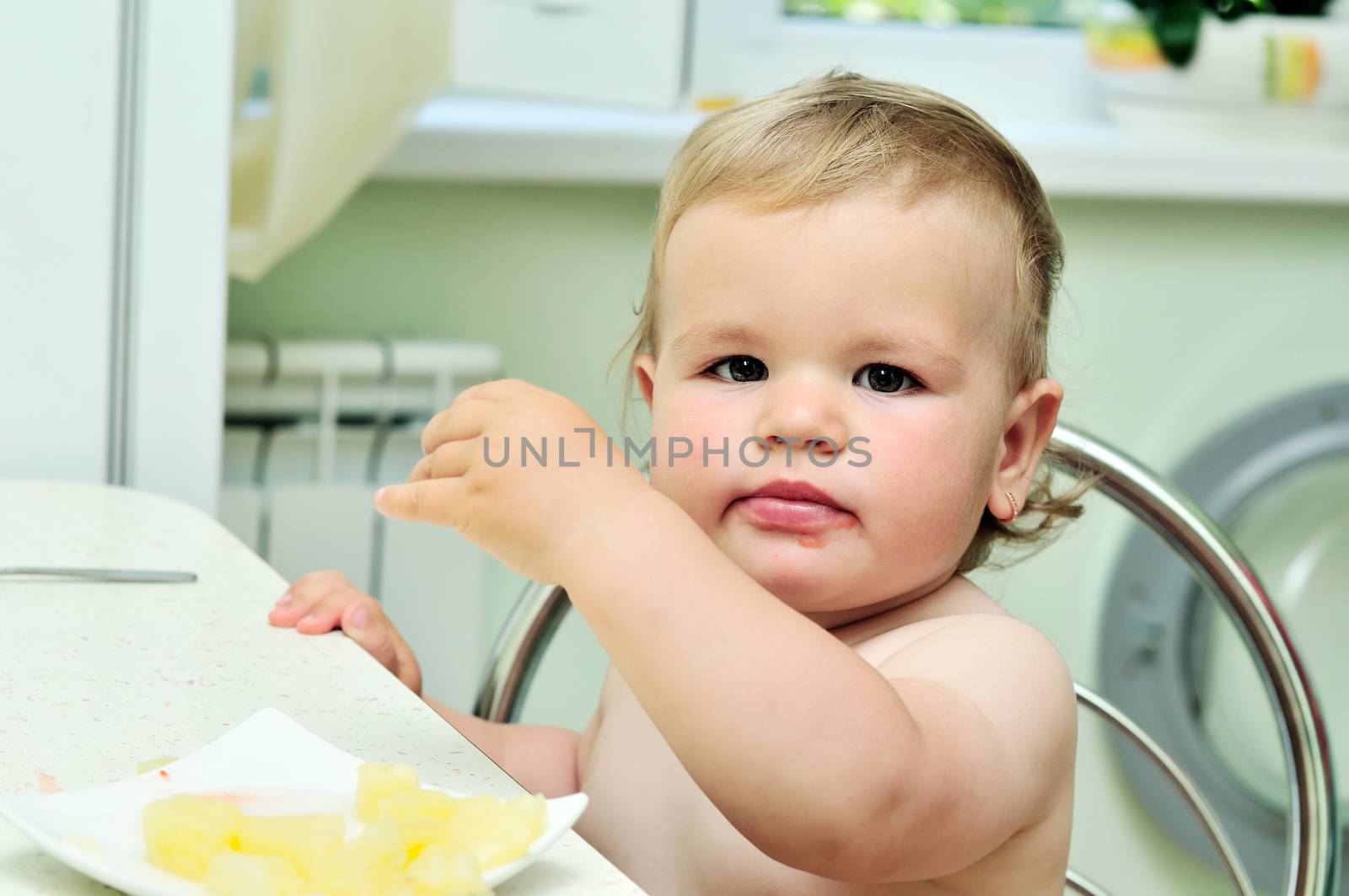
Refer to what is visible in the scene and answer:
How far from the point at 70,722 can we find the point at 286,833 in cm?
18

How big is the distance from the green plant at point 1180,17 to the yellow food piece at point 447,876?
1.33 m

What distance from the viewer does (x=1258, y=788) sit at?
1585mm

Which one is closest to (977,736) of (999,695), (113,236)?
(999,695)

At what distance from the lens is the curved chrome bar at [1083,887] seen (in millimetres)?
829

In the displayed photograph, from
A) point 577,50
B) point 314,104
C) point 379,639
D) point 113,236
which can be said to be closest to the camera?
point 379,639

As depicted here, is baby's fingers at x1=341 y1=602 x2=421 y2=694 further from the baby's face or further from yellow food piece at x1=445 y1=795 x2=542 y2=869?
yellow food piece at x1=445 y1=795 x2=542 y2=869

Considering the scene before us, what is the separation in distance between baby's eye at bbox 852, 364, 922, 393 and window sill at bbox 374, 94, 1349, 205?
0.73 meters

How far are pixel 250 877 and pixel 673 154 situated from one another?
3.34 ft

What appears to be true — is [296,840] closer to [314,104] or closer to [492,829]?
[492,829]

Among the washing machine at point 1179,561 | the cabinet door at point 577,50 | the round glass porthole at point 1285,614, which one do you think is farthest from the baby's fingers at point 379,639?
the round glass porthole at point 1285,614

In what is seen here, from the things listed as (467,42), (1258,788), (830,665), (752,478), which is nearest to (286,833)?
(830,665)

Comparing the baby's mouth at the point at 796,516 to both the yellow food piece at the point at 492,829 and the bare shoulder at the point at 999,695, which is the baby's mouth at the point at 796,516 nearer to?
the bare shoulder at the point at 999,695

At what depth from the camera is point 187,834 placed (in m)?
0.40

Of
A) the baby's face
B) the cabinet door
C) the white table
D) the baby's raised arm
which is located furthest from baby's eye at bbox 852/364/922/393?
the cabinet door
